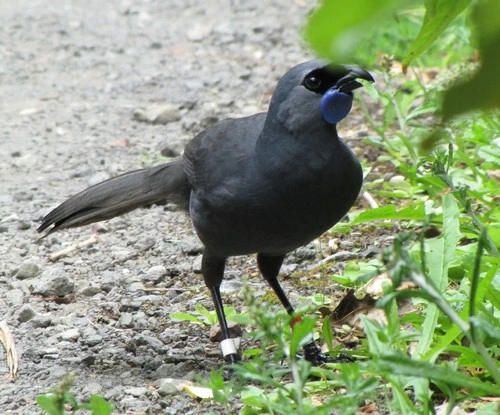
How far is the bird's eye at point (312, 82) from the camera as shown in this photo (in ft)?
11.6

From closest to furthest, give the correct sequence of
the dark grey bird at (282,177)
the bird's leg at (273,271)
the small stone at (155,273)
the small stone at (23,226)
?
the dark grey bird at (282,177) → the bird's leg at (273,271) → the small stone at (155,273) → the small stone at (23,226)

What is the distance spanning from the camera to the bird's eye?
140 inches

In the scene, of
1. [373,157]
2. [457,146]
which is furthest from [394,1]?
[373,157]

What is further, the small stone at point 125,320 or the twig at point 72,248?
the twig at point 72,248

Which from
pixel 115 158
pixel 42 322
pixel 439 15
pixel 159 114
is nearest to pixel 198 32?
pixel 159 114

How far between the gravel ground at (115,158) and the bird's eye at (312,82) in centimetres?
113

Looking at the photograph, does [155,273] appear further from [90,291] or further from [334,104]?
[334,104]

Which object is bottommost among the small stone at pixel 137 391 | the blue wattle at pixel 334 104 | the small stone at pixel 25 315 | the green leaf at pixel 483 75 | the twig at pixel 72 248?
the small stone at pixel 137 391

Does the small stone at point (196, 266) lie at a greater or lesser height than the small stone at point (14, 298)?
lesser

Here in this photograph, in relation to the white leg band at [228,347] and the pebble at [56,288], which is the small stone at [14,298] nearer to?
the pebble at [56,288]

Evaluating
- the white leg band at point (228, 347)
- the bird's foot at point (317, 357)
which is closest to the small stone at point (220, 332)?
the white leg band at point (228, 347)

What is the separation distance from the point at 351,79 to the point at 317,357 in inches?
40.8

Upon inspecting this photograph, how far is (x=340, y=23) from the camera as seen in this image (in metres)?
0.95

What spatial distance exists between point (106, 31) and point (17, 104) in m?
2.09
